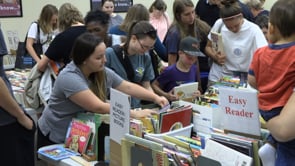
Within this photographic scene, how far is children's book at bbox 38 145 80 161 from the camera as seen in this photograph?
2.34 metres

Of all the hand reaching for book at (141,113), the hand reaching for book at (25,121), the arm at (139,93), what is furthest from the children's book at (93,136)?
the arm at (139,93)

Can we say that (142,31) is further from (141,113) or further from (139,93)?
(141,113)

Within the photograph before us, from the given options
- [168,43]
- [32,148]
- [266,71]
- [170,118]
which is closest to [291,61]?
[266,71]

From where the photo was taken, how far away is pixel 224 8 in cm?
342

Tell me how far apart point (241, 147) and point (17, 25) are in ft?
16.8

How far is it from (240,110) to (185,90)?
956mm

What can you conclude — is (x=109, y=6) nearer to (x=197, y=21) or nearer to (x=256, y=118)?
(x=197, y=21)

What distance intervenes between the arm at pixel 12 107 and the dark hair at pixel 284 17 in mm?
1363

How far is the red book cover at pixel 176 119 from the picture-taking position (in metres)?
2.23

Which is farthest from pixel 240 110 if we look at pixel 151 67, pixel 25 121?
pixel 151 67

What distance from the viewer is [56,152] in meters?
2.41

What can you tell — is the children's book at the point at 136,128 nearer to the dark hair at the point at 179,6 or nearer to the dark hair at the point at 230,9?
the dark hair at the point at 230,9

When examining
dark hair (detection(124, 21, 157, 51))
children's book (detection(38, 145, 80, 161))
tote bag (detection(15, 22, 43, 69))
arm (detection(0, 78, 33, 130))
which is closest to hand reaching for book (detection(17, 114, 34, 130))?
arm (detection(0, 78, 33, 130))

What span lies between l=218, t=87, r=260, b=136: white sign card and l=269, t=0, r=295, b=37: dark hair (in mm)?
334
